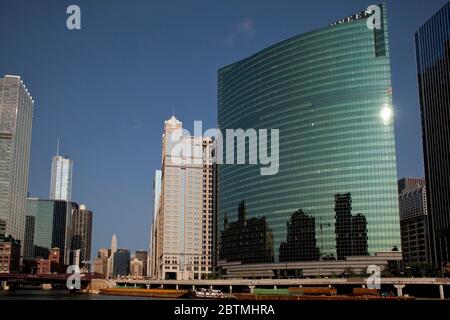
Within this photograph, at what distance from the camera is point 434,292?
175m
